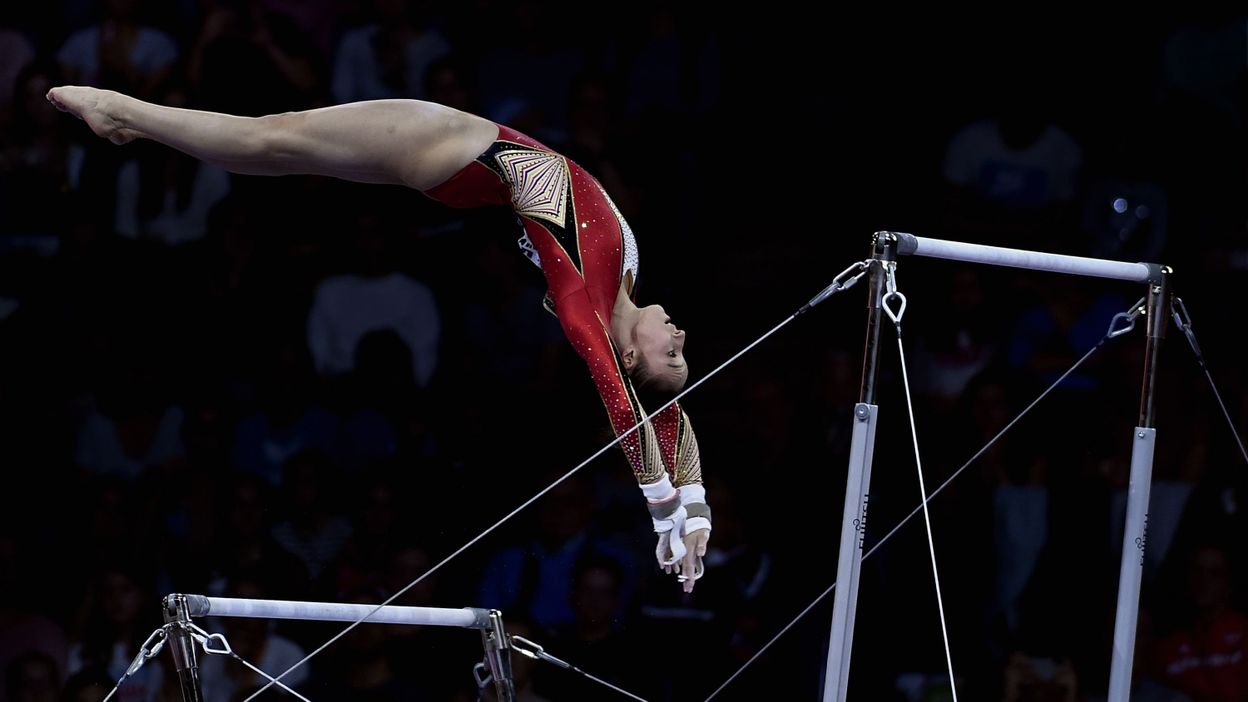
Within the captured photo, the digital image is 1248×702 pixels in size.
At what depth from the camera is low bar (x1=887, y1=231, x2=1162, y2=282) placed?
3346 millimetres

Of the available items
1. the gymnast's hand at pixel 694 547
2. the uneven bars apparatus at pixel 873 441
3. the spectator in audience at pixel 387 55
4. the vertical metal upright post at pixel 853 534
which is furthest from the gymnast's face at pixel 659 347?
the spectator in audience at pixel 387 55

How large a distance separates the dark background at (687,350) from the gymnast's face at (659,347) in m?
1.46

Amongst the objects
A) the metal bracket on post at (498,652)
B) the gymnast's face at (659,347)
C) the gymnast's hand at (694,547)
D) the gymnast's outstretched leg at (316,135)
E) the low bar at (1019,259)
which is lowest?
the metal bracket on post at (498,652)

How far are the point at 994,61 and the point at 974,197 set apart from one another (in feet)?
1.93

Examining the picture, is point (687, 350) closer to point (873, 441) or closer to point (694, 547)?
point (694, 547)

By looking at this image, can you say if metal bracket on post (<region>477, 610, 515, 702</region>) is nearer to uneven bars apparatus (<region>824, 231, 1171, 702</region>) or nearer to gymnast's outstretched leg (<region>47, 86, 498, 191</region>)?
uneven bars apparatus (<region>824, 231, 1171, 702</region>)

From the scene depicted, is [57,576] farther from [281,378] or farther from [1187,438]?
[1187,438]

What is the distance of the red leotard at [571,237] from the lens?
3727 mm

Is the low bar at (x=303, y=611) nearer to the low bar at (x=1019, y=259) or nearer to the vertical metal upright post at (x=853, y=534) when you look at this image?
the vertical metal upright post at (x=853, y=534)

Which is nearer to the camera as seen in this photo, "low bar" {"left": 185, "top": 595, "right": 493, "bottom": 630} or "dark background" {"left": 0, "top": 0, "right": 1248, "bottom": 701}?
"low bar" {"left": 185, "top": 595, "right": 493, "bottom": 630}

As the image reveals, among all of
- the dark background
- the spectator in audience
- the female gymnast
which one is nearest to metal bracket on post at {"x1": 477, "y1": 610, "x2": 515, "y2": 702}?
the female gymnast

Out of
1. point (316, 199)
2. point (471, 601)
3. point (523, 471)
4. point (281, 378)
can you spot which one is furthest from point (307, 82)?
point (471, 601)

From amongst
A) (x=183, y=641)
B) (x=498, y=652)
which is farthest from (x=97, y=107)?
(x=498, y=652)

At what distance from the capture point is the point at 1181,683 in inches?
209
